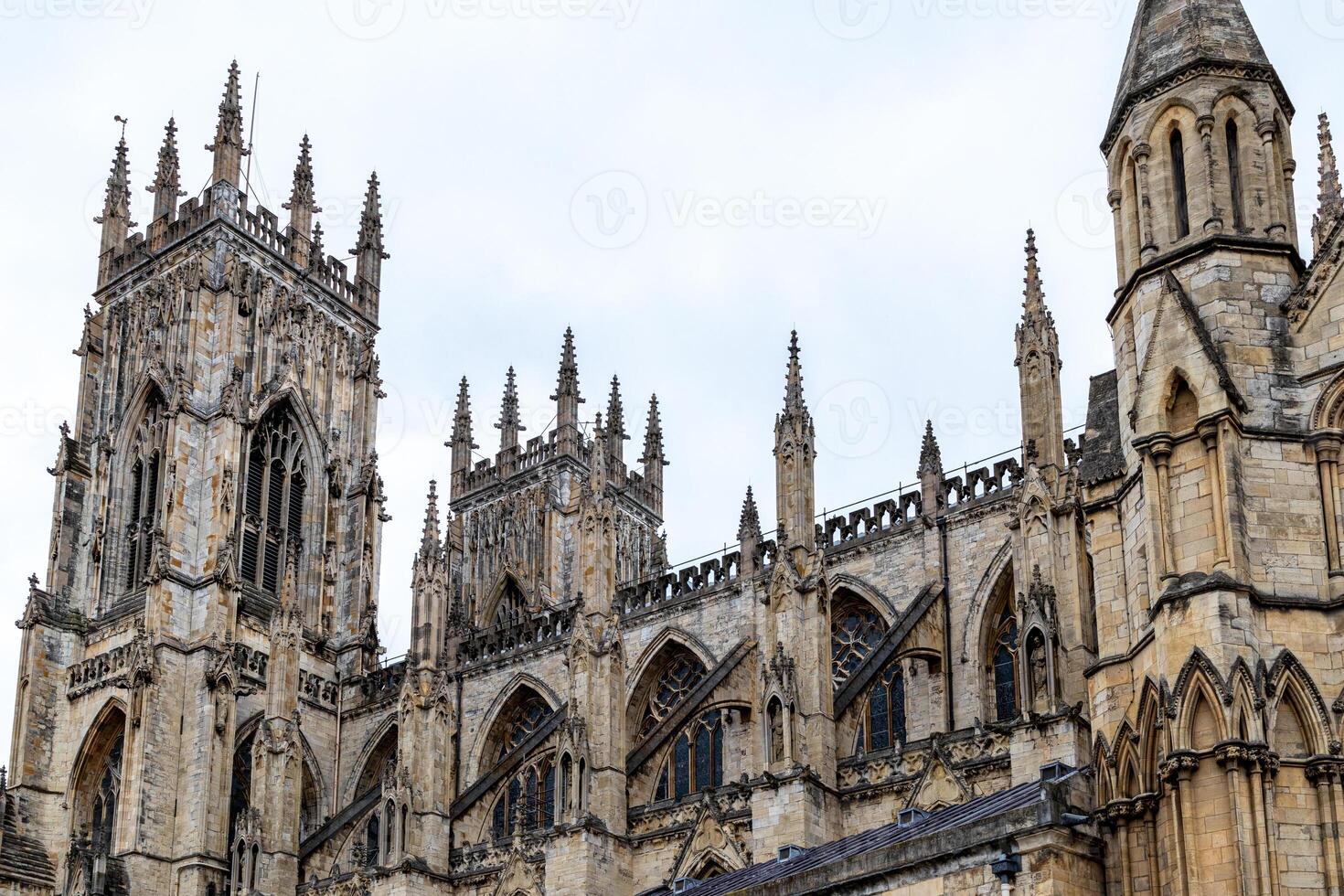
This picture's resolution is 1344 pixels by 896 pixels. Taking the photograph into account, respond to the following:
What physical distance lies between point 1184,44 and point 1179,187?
1385mm

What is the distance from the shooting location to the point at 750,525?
39.0 m

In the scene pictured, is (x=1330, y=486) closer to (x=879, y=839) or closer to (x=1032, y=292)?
(x=879, y=839)

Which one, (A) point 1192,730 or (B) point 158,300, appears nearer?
(A) point 1192,730

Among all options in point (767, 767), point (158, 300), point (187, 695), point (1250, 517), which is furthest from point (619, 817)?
point (158, 300)

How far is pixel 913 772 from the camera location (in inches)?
1117

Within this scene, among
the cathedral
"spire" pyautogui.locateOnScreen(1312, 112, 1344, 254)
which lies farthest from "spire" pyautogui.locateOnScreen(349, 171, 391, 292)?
"spire" pyautogui.locateOnScreen(1312, 112, 1344, 254)

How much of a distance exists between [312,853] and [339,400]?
47.7 feet

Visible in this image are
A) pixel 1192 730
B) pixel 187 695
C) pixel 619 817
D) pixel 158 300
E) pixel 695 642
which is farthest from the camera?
pixel 158 300

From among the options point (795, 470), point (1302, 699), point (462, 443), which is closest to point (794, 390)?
point (795, 470)

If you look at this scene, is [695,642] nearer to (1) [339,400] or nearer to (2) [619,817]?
(2) [619,817]

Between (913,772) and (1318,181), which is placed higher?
(1318,181)

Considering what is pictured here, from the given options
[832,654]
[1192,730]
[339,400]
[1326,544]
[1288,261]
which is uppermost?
[339,400]

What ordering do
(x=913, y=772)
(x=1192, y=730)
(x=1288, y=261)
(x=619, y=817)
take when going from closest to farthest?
(x=1192, y=730) < (x=1288, y=261) < (x=913, y=772) < (x=619, y=817)

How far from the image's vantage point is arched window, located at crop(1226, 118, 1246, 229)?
50.8 feet
